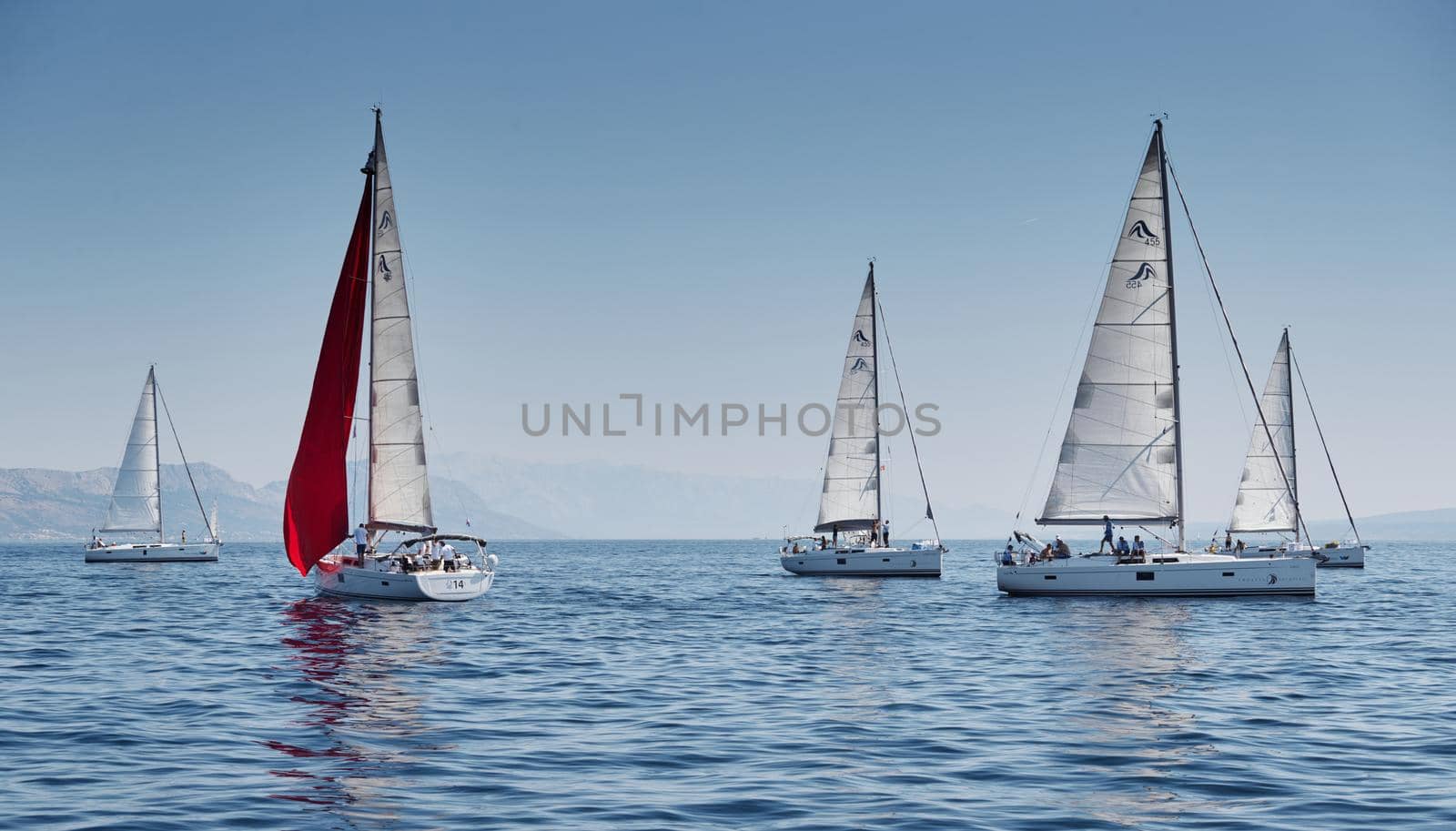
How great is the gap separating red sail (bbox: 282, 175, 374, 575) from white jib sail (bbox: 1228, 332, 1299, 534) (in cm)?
5482

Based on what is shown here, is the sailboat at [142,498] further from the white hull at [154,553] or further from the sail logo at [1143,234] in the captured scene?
the sail logo at [1143,234]

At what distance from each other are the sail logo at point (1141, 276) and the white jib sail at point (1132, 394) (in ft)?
0.11

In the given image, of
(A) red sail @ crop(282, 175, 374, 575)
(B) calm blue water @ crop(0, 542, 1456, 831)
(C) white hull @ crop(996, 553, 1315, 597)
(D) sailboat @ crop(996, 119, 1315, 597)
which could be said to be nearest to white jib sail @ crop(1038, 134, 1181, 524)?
(D) sailboat @ crop(996, 119, 1315, 597)

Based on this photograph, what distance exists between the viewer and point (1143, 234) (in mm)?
45094

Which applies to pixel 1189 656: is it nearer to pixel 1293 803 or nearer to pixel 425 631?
pixel 1293 803

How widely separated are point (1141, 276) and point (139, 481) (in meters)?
73.8

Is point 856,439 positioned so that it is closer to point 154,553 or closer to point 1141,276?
point 1141,276

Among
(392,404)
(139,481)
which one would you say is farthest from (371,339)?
(139,481)

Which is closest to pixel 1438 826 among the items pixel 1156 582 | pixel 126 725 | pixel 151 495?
pixel 126 725

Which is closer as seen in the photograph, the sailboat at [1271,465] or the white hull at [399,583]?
the white hull at [399,583]

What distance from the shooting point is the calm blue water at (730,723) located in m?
13.1

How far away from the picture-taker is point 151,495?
88250 millimetres

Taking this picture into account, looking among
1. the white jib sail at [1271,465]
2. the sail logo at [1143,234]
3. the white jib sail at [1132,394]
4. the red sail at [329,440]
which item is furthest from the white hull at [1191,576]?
the white jib sail at [1271,465]

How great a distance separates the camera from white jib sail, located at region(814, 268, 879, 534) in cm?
6562
